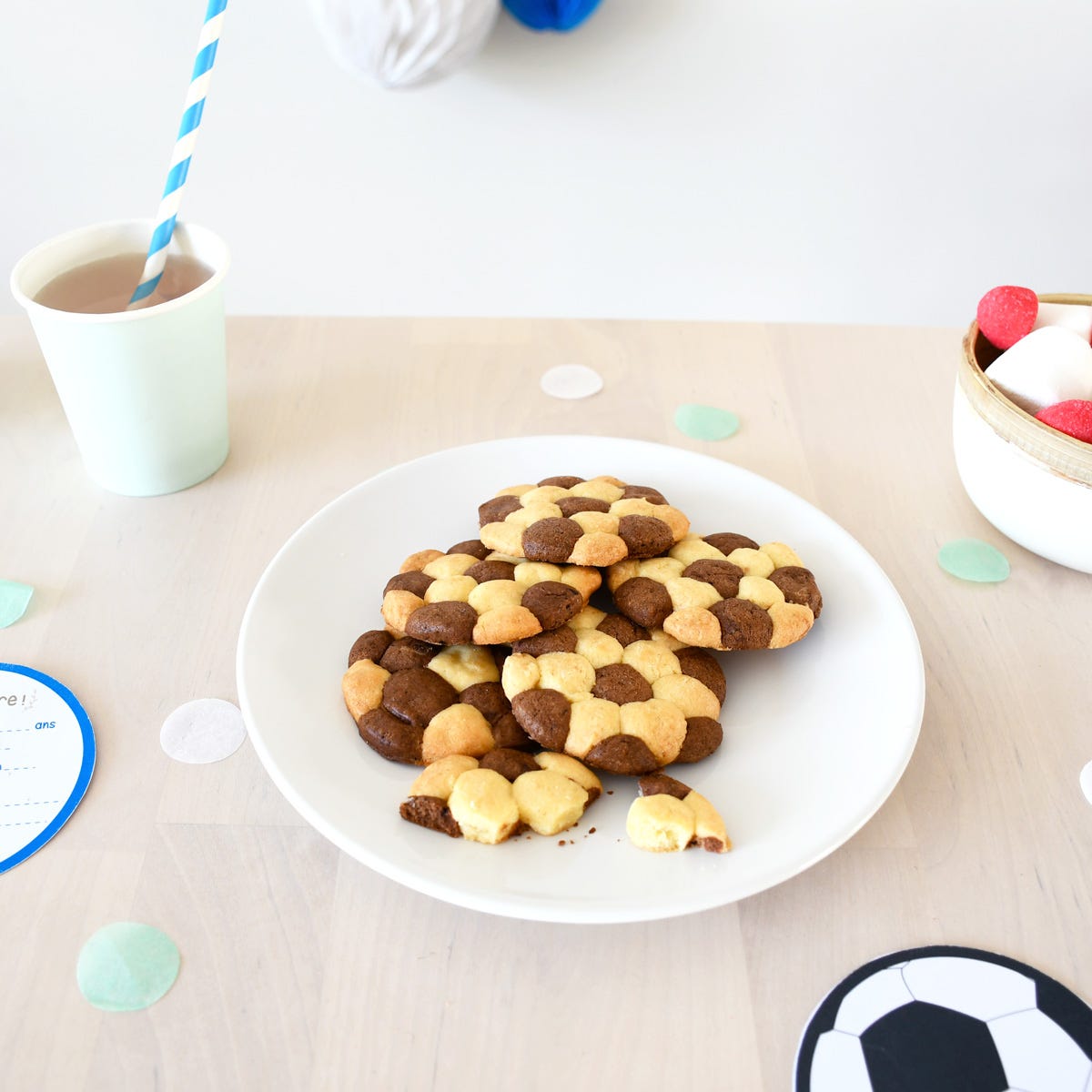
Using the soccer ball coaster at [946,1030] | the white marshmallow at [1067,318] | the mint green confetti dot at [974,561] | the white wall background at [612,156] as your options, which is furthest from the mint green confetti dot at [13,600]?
the white wall background at [612,156]

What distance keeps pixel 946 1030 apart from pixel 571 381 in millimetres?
689

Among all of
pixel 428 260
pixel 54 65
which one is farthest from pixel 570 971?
pixel 54 65

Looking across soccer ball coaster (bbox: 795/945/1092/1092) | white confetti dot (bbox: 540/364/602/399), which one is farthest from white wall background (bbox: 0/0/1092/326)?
soccer ball coaster (bbox: 795/945/1092/1092)

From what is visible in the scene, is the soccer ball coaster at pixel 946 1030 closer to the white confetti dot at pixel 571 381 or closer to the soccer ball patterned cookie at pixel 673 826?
the soccer ball patterned cookie at pixel 673 826

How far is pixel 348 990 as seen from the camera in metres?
0.56

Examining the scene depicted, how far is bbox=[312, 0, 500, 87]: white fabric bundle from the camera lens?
1.38 m

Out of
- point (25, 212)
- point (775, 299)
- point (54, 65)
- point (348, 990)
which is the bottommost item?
point (775, 299)

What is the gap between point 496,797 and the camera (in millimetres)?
579

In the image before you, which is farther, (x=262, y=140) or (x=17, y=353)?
(x=262, y=140)

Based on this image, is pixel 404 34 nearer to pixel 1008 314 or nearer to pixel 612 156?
pixel 612 156

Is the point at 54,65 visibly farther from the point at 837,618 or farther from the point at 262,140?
the point at 837,618

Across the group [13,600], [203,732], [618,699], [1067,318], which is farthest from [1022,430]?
[13,600]

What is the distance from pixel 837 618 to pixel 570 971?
1.04 feet

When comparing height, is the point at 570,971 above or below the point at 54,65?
below
